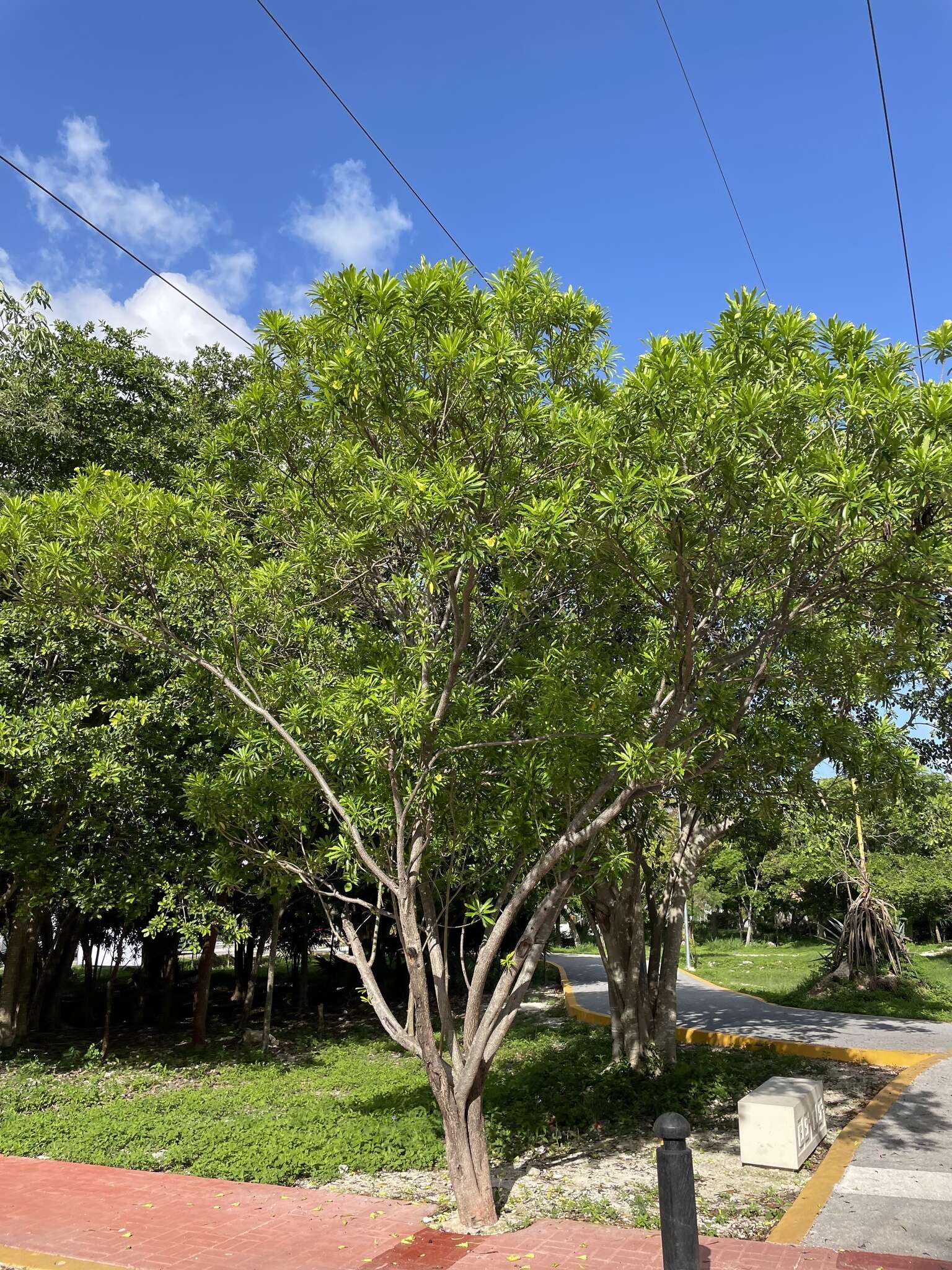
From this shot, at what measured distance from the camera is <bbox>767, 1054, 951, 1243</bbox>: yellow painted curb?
596 centimetres

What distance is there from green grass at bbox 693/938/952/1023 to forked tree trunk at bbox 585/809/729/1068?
799 centimetres

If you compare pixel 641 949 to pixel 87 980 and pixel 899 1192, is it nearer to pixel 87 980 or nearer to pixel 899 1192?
pixel 899 1192

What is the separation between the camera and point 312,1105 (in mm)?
9750

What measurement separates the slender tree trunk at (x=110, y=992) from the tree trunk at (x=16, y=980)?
1.28 m

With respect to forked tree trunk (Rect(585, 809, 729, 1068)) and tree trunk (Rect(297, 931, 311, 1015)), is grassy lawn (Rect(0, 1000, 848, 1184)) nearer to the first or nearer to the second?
forked tree trunk (Rect(585, 809, 729, 1068))

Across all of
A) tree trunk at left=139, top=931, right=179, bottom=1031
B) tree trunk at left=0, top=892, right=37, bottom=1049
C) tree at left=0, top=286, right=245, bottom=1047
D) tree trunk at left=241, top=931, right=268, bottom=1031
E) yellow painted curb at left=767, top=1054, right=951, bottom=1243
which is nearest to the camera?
yellow painted curb at left=767, top=1054, right=951, bottom=1243

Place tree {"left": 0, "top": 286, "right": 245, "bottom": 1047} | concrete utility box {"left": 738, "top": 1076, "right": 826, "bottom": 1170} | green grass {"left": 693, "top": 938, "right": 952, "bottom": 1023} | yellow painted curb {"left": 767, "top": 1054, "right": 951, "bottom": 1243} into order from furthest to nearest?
green grass {"left": 693, "top": 938, "right": 952, "bottom": 1023} → tree {"left": 0, "top": 286, "right": 245, "bottom": 1047} → concrete utility box {"left": 738, "top": 1076, "right": 826, "bottom": 1170} → yellow painted curb {"left": 767, "top": 1054, "right": 951, "bottom": 1243}

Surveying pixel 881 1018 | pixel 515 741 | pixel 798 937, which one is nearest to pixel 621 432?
pixel 515 741

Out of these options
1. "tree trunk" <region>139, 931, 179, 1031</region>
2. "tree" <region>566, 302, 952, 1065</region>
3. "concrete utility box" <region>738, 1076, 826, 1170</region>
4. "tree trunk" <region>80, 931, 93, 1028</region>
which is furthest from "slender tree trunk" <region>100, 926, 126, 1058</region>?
"tree" <region>566, 302, 952, 1065</region>

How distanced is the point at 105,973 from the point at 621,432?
29871 millimetres

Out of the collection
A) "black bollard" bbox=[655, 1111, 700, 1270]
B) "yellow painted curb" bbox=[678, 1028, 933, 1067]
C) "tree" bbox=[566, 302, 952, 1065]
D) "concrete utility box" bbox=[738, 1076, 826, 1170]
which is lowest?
"yellow painted curb" bbox=[678, 1028, 933, 1067]

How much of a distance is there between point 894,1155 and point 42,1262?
6.58m

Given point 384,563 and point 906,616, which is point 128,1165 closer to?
point 384,563

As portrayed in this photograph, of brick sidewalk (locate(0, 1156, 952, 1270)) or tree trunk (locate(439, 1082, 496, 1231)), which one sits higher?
tree trunk (locate(439, 1082, 496, 1231))
